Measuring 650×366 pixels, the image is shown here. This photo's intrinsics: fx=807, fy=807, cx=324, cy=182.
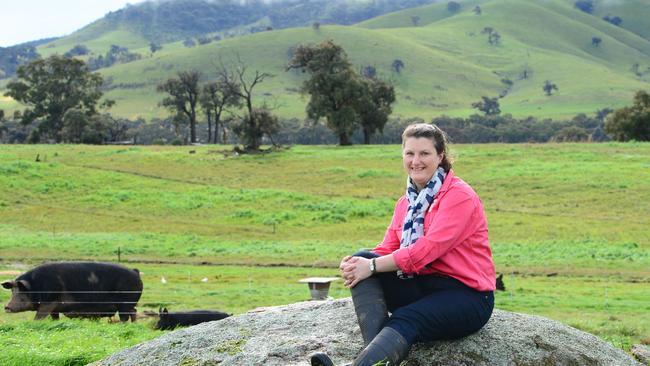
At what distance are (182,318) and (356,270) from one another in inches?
405

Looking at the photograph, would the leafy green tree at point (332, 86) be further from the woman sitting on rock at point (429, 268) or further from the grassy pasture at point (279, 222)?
the woman sitting on rock at point (429, 268)

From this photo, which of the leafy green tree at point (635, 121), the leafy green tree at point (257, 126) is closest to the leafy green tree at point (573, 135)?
the leafy green tree at point (635, 121)

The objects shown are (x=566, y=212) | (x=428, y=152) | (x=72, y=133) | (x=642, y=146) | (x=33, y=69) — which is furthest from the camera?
(x=33, y=69)

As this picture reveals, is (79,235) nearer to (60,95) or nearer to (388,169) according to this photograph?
(388,169)

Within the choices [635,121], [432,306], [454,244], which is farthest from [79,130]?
[432,306]

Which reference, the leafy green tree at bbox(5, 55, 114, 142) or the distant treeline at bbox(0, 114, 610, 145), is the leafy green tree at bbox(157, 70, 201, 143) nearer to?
the distant treeline at bbox(0, 114, 610, 145)

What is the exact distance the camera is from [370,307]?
7949mm

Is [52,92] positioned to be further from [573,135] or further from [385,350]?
[385,350]

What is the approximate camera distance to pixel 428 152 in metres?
8.39

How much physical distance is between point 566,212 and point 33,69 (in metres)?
91.6

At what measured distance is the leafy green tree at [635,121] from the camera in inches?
3506

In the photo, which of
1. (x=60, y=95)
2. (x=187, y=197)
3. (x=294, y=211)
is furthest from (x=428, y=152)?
(x=60, y=95)

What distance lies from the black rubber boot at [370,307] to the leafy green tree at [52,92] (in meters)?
114

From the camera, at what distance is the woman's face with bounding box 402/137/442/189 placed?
8.38 m
